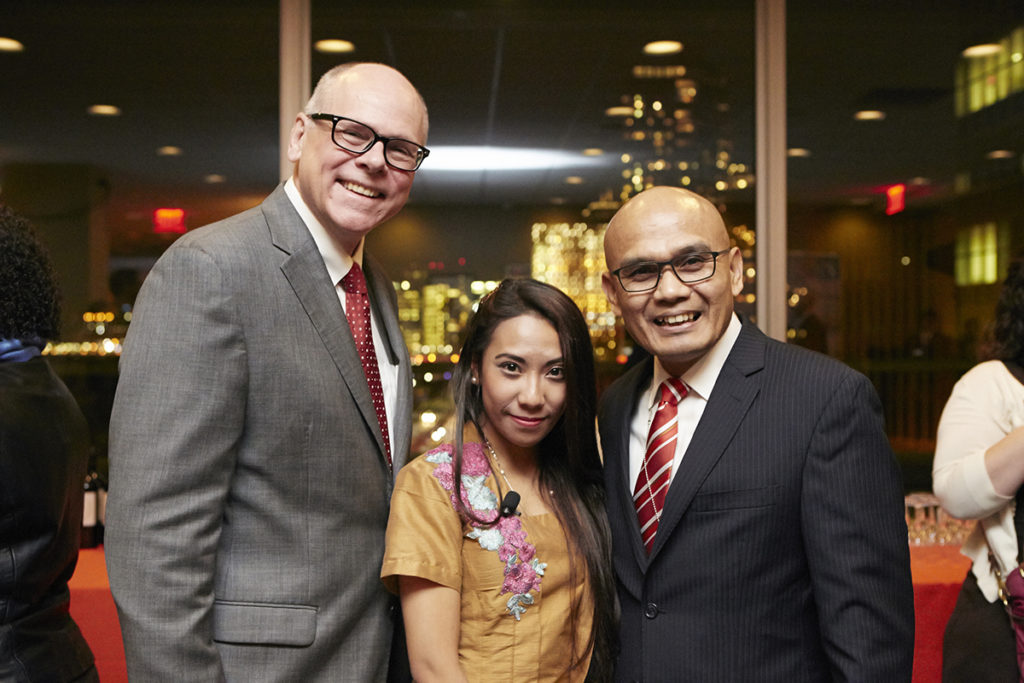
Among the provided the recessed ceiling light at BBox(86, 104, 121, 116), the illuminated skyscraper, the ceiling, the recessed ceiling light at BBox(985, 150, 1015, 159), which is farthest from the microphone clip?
the recessed ceiling light at BBox(985, 150, 1015, 159)

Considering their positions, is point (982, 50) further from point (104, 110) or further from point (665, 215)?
point (104, 110)

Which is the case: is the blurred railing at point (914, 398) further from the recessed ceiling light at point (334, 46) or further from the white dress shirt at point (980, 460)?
the recessed ceiling light at point (334, 46)

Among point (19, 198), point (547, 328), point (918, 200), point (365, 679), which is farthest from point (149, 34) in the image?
point (918, 200)

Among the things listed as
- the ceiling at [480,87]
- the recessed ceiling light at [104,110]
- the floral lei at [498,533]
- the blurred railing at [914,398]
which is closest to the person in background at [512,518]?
the floral lei at [498,533]

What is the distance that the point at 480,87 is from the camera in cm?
348

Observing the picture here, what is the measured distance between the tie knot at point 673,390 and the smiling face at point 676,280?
0.06 m

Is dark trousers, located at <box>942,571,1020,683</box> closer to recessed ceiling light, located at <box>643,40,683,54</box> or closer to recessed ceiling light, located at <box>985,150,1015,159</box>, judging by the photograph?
recessed ceiling light, located at <box>985,150,1015,159</box>

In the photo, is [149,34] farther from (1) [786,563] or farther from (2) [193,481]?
(1) [786,563]

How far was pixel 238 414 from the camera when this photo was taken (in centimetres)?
151

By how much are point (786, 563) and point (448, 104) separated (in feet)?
8.00

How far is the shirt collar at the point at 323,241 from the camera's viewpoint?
68.1 inches

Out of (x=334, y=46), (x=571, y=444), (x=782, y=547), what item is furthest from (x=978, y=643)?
(x=334, y=46)

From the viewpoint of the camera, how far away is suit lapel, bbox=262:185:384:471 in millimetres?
1625

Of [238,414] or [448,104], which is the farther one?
[448,104]
